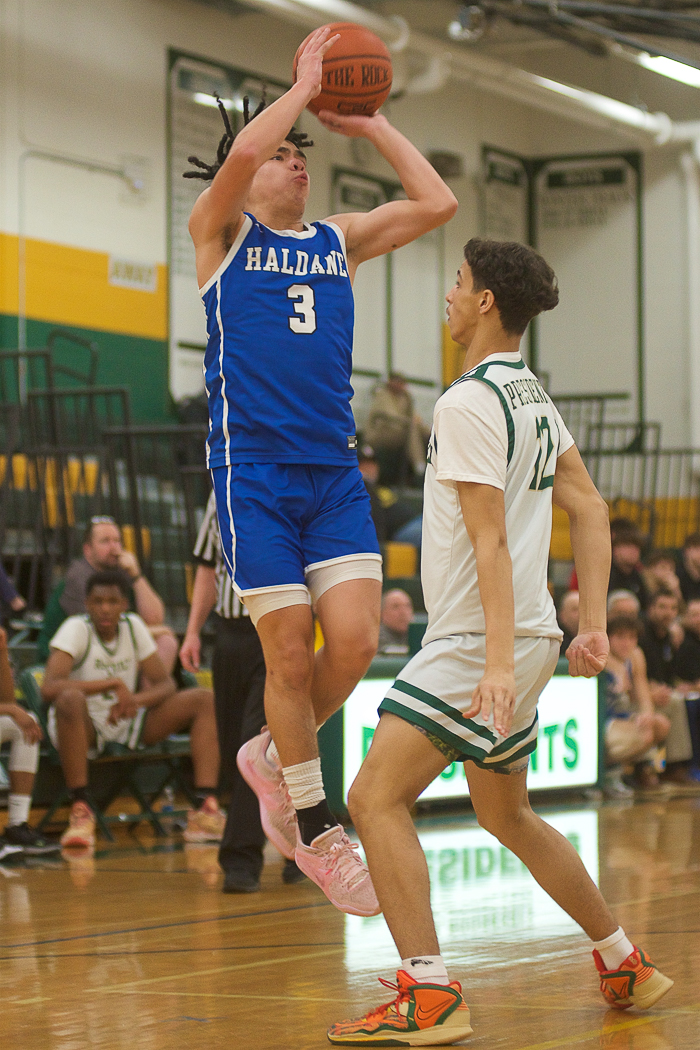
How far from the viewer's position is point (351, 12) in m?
12.5

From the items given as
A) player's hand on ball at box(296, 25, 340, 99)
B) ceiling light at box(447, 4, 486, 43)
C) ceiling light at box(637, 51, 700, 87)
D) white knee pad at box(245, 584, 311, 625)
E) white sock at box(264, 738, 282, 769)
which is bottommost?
white sock at box(264, 738, 282, 769)

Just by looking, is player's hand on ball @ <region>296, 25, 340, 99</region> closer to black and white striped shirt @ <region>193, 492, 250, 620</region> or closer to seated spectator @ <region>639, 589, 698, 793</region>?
black and white striped shirt @ <region>193, 492, 250, 620</region>

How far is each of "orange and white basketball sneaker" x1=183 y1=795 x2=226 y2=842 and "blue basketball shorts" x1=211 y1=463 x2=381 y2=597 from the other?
3.74 metres

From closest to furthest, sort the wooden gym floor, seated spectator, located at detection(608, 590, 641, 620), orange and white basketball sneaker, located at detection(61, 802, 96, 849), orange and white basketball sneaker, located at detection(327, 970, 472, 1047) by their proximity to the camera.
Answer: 1. orange and white basketball sneaker, located at detection(327, 970, 472, 1047)
2. the wooden gym floor
3. orange and white basketball sneaker, located at detection(61, 802, 96, 849)
4. seated spectator, located at detection(608, 590, 641, 620)

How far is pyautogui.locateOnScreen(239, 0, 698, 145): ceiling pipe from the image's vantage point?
40.4ft

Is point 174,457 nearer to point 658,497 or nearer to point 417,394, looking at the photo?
point 417,394

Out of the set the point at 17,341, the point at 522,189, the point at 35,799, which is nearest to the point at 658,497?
the point at 522,189

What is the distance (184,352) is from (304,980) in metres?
10.2

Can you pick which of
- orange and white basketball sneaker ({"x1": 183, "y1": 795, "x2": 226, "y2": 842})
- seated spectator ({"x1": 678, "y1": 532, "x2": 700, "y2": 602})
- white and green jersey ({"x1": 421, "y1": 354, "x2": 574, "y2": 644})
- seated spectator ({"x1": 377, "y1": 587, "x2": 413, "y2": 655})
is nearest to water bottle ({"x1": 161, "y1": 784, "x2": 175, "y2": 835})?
orange and white basketball sneaker ({"x1": 183, "y1": 795, "x2": 226, "y2": 842})

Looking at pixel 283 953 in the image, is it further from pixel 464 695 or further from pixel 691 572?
pixel 691 572

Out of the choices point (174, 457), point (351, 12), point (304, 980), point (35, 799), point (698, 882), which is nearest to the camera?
point (304, 980)

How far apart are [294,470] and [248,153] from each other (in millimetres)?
745

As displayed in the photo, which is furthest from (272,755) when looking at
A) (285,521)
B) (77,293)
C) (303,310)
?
(77,293)

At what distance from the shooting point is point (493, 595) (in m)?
2.92
